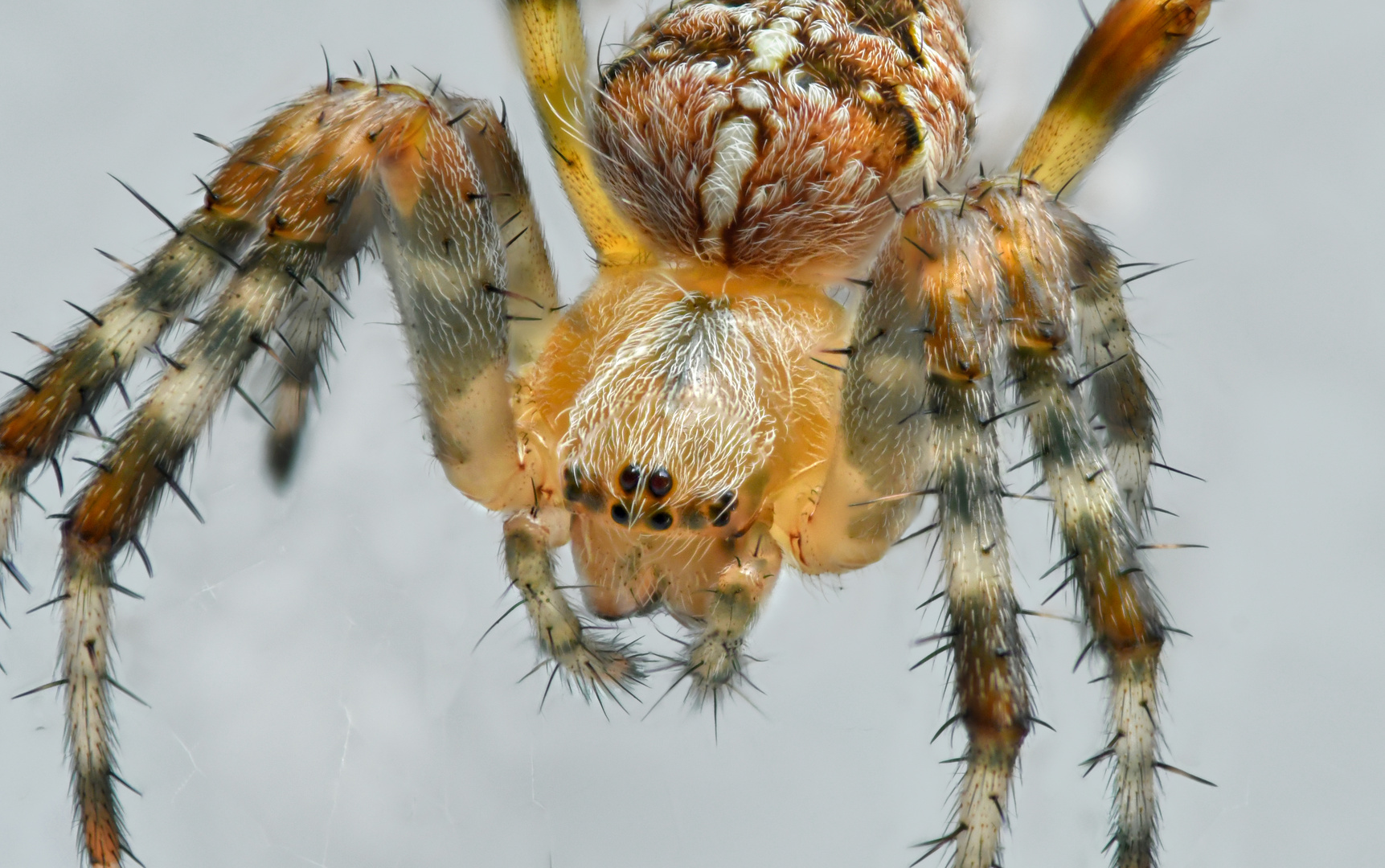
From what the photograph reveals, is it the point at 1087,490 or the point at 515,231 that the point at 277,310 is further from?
the point at 1087,490

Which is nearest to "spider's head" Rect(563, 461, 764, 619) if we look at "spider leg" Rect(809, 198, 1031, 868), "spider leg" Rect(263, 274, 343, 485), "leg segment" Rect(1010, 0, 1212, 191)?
"spider leg" Rect(809, 198, 1031, 868)

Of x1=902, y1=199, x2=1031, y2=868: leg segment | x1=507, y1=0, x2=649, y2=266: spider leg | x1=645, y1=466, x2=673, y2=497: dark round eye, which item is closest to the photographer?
x1=902, y1=199, x2=1031, y2=868: leg segment

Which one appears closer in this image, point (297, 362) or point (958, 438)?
point (958, 438)

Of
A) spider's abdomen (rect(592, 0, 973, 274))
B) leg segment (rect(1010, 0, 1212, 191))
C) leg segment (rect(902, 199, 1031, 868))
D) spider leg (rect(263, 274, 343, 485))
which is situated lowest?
leg segment (rect(902, 199, 1031, 868))

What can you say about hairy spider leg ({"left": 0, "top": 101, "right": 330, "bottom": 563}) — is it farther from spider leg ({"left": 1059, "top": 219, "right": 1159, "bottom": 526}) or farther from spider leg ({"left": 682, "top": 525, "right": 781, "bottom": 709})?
spider leg ({"left": 1059, "top": 219, "right": 1159, "bottom": 526})

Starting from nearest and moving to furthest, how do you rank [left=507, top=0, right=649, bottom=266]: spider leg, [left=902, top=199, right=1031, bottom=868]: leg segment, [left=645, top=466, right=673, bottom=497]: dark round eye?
[left=902, top=199, right=1031, bottom=868]: leg segment → [left=645, top=466, right=673, bottom=497]: dark round eye → [left=507, top=0, right=649, bottom=266]: spider leg

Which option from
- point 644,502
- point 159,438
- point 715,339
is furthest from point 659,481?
point 159,438

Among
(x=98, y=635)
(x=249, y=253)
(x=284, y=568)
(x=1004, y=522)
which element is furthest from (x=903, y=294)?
(x=284, y=568)

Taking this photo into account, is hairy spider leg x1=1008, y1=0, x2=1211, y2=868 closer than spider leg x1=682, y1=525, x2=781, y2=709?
Yes

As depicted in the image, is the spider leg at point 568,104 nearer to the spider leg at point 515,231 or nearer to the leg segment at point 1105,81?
the spider leg at point 515,231
